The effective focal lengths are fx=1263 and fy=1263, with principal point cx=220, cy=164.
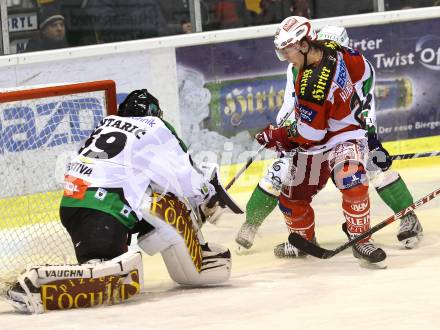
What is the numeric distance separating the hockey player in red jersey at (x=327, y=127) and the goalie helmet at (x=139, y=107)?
69cm

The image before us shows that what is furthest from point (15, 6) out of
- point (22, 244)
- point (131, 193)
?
point (131, 193)

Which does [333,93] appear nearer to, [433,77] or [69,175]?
[69,175]

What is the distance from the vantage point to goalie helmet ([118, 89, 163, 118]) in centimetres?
539

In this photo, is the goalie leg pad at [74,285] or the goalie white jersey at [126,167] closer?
the goalie leg pad at [74,285]

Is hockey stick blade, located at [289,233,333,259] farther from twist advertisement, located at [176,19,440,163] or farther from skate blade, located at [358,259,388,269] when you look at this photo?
twist advertisement, located at [176,19,440,163]

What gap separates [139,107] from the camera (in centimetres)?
539

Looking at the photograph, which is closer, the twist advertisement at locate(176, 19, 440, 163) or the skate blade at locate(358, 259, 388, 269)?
the skate blade at locate(358, 259, 388, 269)

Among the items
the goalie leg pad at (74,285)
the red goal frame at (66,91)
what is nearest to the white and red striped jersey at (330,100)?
the red goal frame at (66,91)

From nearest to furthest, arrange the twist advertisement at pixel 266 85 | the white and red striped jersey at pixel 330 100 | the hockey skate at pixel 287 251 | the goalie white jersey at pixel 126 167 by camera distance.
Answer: the goalie white jersey at pixel 126 167, the white and red striped jersey at pixel 330 100, the hockey skate at pixel 287 251, the twist advertisement at pixel 266 85

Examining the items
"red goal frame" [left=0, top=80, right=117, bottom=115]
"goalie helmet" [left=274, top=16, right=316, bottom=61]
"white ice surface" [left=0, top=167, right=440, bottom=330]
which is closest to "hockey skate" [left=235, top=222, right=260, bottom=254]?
"white ice surface" [left=0, top=167, right=440, bottom=330]

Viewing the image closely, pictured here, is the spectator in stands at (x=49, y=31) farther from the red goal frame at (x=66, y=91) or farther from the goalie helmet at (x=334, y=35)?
the goalie helmet at (x=334, y=35)

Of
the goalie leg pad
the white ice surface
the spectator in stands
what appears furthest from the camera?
the spectator in stands

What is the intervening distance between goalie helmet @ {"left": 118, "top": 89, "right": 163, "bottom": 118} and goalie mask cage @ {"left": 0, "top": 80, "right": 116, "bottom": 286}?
0.63 metres

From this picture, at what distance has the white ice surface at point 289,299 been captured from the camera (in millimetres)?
4559
